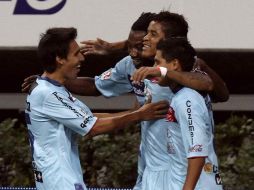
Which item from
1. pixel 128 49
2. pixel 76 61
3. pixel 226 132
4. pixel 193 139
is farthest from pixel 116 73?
pixel 226 132

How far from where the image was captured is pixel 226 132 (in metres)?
10.8

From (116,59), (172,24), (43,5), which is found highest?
(172,24)

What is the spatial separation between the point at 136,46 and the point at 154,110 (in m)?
0.57

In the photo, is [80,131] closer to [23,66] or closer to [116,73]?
[116,73]

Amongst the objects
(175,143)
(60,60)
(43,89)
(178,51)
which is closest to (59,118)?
(43,89)

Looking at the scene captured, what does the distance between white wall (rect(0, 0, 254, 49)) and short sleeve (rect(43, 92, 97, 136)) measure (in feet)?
14.8

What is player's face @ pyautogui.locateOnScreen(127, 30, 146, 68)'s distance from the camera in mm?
7254

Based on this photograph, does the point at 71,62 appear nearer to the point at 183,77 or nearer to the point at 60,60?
the point at 60,60

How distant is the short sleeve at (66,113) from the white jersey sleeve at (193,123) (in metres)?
0.60

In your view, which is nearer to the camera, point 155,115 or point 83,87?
point 155,115

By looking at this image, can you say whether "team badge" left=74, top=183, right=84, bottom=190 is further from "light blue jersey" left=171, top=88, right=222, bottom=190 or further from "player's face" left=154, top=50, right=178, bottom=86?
"player's face" left=154, top=50, right=178, bottom=86

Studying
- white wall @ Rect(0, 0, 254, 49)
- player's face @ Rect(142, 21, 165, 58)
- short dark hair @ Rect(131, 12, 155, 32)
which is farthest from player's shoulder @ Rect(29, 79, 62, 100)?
white wall @ Rect(0, 0, 254, 49)

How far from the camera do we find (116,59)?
1199 cm

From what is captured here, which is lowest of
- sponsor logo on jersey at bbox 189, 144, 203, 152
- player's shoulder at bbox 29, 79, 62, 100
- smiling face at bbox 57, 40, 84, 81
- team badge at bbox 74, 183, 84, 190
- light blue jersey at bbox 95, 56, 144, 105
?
team badge at bbox 74, 183, 84, 190
